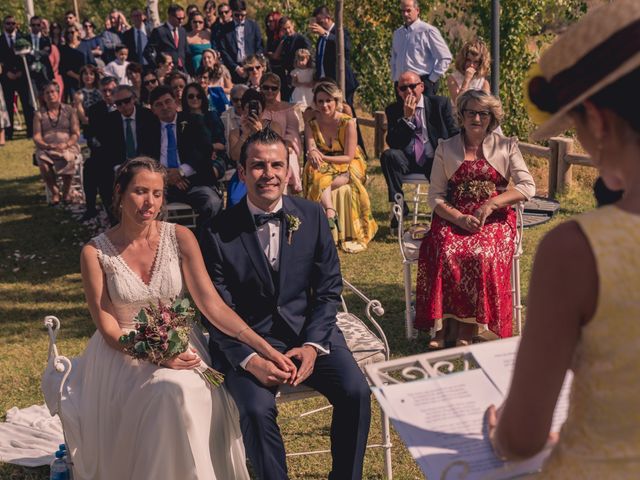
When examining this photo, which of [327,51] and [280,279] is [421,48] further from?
[280,279]

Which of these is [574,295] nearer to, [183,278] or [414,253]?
[183,278]

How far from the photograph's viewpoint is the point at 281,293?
171 inches

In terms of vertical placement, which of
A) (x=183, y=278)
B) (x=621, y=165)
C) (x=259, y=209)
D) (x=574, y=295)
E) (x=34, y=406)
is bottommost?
(x=34, y=406)

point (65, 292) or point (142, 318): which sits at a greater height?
point (142, 318)

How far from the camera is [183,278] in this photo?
14.6 ft

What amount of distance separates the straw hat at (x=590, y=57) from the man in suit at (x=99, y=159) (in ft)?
27.7

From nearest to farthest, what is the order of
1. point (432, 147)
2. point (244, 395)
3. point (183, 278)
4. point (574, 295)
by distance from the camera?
point (574, 295) < point (244, 395) < point (183, 278) < point (432, 147)

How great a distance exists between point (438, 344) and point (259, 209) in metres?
2.33

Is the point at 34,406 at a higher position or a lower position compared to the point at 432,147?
lower

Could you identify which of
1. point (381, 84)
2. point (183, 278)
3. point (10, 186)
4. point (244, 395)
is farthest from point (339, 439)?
point (381, 84)

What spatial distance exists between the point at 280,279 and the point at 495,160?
2.48 m

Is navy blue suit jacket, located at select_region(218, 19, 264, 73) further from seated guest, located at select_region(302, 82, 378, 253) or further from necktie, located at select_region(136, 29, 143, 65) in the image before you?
seated guest, located at select_region(302, 82, 378, 253)

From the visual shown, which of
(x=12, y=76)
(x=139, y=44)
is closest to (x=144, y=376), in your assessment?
(x=139, y=44)

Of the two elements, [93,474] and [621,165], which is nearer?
[621,165]
